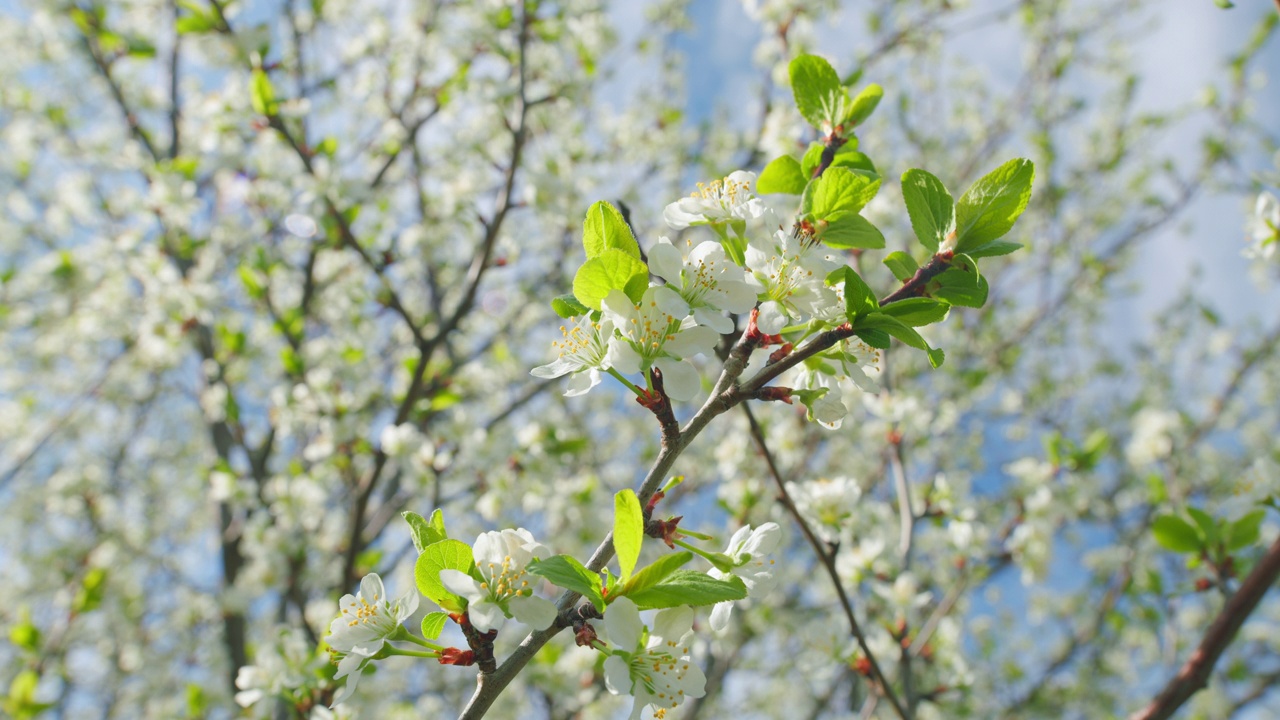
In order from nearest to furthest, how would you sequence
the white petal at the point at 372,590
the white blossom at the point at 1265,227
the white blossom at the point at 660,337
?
the white blossom at the point at 660,337, the white petal at the point at 372,590, the white blossom at the point at 1265,227

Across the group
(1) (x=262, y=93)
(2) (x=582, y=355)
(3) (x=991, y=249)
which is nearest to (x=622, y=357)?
(2) (x=582, y=355)

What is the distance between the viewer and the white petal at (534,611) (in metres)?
1.12

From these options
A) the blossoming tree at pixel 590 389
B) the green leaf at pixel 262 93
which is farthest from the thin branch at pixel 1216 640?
the green leaf at pixel 262 93

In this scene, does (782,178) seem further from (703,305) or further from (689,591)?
(689,591)

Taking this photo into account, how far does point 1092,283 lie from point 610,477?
17.6ft

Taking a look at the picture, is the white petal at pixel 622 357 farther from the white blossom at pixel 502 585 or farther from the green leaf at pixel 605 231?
the white blossom at pixel 502 585

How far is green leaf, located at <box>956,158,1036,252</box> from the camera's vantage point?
1221 millimetres

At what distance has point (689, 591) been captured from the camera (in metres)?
1.09

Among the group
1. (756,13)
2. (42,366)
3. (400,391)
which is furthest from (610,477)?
(42,366)

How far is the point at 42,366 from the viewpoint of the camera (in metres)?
9.45

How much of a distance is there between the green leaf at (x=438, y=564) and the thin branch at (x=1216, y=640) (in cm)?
190

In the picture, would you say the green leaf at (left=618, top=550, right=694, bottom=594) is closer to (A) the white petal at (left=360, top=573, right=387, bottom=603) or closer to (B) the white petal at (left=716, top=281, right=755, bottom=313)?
(B) the white petal at (left=716, top=281, right=755, bottom=313)

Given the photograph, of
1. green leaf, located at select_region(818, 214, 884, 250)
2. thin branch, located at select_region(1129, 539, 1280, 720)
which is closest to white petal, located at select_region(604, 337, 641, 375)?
green leaf, located at select_region(818, 214, 884, 250)

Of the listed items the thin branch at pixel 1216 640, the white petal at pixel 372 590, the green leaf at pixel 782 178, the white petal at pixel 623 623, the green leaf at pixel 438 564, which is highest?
the green leaf at pixel 782 178
